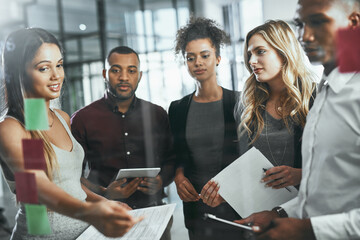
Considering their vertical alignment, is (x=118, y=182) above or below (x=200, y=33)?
below

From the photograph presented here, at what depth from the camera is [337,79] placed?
656mm

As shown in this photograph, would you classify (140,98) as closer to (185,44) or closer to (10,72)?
(185,44)

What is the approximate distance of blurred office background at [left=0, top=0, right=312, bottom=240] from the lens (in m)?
0.79

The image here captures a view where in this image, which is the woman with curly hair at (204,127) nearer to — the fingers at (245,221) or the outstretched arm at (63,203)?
the fingers at (245,221)

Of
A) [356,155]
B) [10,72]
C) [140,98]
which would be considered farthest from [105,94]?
[356,155]

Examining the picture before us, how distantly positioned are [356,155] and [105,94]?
23.0 inches

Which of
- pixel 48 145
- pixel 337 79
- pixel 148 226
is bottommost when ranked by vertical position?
pixel 148 226

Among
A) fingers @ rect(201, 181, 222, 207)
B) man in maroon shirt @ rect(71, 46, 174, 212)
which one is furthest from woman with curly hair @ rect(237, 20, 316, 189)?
man in maroon shirt @ rect(71, 46, 174, 212)

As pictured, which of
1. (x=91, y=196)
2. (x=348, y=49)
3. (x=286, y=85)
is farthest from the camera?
(x=91, y=196)

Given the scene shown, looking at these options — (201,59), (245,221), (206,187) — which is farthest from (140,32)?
(245,221)

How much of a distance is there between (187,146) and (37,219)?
38 cm

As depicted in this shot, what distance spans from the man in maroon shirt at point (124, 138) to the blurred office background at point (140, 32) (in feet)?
0.09

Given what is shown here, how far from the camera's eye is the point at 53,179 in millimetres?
788

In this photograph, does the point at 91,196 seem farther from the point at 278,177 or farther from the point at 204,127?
the point at 278,177
